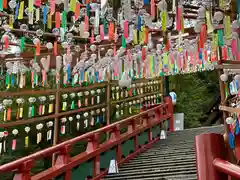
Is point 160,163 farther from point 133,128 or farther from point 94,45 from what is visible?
point 94,45

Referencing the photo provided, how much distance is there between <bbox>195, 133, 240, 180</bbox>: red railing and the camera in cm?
180

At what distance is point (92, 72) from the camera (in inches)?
281

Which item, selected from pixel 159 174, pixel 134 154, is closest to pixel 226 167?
pixel 159 174

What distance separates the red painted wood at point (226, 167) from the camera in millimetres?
1605

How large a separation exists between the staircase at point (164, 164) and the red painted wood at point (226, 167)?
3466mm

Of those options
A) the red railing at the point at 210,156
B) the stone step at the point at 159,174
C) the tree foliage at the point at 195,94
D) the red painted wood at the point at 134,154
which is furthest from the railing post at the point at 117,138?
the tree foliage at the point at 195,94

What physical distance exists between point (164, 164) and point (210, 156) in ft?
15.0

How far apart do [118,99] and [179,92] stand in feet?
20.4

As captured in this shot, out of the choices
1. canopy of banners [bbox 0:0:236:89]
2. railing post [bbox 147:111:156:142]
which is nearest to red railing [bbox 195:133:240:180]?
canopy of banners [bbox 0:0:236:89]

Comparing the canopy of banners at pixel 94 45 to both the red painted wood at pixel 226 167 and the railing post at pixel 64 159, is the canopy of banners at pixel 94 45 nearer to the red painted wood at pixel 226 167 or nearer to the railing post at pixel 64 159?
the railing post at pixel 64 159

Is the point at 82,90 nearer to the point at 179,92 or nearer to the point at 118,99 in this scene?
the point at 118,99

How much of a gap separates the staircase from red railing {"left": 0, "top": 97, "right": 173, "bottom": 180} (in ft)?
0.93

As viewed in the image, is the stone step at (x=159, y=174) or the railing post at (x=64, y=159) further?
the stone step at (x=159, y=174)

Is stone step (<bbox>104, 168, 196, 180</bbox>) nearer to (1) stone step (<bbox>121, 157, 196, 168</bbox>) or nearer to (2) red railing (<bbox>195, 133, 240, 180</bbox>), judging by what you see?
(1) stone step (<bbox>121, 157, 196, 168</bbox>)
